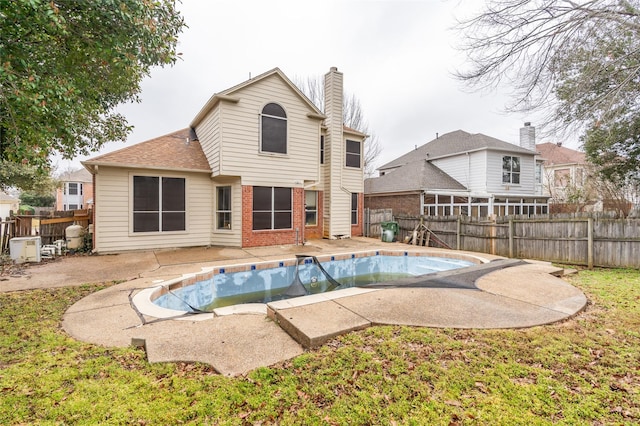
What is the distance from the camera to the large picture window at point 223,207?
36.8ft

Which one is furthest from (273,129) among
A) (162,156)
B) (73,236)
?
(73,236)

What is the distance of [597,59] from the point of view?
6.06 m

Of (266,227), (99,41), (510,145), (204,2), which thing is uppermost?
(204,2)

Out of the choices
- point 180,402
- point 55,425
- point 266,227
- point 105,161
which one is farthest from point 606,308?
point 105,161

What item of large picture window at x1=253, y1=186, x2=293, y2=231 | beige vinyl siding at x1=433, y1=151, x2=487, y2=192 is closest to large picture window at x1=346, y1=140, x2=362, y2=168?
large picture window at x1=253, y1=186, x2=293, y2=231

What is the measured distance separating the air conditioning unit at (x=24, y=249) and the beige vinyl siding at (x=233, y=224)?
4957mm

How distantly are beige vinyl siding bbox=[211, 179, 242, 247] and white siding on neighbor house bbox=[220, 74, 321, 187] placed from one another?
564 mm

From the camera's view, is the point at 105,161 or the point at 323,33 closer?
the point at 105,161

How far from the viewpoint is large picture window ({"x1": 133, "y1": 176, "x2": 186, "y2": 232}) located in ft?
32.6

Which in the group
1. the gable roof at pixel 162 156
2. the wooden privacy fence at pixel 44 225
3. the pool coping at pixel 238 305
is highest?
the gable roof at pixel 162 156

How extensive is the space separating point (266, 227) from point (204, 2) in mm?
7528

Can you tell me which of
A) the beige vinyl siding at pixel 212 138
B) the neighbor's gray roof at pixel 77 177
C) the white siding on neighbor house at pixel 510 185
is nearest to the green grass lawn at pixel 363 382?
the beige vinyl siding at pixel 212 138

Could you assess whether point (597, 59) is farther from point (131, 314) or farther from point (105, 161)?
point (105, 161)

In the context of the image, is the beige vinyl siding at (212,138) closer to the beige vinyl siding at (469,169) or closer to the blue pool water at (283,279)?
the blue pool water at (283,279)
